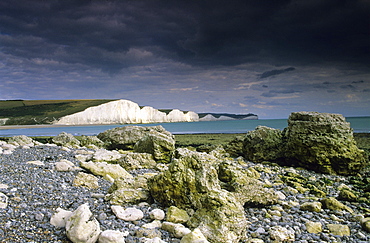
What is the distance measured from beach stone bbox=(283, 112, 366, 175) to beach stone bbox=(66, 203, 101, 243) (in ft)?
41.3

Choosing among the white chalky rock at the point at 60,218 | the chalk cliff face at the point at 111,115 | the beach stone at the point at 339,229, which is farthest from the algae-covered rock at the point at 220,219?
the chalk cliff face at the point at 111,115

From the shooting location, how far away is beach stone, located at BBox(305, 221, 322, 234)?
573 centimetres

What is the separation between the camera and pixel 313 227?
5.80 m

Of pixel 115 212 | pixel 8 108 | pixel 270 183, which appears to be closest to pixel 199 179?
pixel 115 212

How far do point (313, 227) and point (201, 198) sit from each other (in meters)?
2.82

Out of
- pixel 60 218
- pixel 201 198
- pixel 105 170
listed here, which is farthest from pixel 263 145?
pixel 60 218

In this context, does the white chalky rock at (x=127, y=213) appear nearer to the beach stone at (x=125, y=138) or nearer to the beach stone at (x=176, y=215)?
the beach stone at (x=176, y=215)

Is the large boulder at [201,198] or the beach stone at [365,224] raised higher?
the large boulder at [201,198]

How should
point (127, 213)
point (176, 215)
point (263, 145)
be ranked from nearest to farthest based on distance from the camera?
point (127, 213) → point (176, 215) → point (263, 145)

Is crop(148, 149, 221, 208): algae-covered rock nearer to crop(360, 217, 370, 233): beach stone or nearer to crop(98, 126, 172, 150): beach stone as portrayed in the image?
crop(360, 217, 370, 233): beach stone

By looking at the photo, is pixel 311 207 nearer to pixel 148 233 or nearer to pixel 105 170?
pixel 148 233

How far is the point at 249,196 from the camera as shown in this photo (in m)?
7.06

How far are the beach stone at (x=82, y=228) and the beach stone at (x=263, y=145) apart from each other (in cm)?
1311

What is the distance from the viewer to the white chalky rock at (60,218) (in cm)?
458
